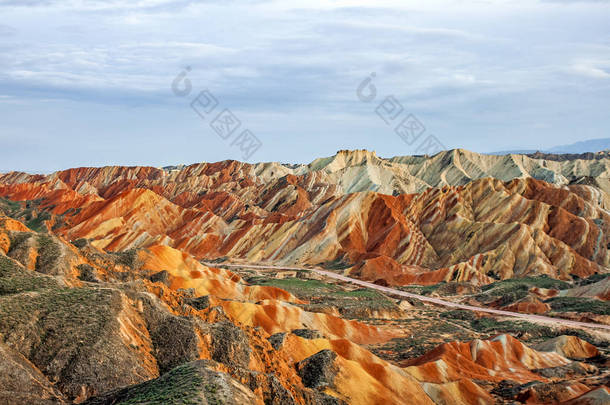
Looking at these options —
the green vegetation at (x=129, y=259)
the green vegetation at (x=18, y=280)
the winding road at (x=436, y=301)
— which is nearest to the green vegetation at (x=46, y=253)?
the green vegetation at (x=18, y=280)

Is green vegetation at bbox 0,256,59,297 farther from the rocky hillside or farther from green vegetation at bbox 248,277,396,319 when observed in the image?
green vegetation at bbox 248,277,396,319

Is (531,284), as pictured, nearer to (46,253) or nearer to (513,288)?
(513,288)

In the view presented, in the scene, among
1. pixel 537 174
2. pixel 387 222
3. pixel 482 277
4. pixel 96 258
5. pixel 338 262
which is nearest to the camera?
pixel 96 258

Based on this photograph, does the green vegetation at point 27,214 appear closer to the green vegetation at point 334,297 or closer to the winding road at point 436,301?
the winding road at point 436,301

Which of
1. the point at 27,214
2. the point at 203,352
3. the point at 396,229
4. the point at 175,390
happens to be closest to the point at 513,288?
the point at 396,229

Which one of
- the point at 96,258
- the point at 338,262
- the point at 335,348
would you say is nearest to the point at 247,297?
the point at 96,258

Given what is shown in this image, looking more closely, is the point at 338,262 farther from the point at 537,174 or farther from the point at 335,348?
the point at 537,174

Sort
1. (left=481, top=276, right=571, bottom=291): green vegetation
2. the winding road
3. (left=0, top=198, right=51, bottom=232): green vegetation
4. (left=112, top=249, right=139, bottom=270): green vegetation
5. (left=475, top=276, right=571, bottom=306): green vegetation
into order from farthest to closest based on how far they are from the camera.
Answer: (left=0, top=198, right=51, bottom=232): green vegetation
(left=481, top=276, right=571, bottom=291): green vegetation
(left=475, top=276, right=571, bottom=306): green vegetation
the winding road
(left=112, top=249, right=139, bottom=270): green vegetation

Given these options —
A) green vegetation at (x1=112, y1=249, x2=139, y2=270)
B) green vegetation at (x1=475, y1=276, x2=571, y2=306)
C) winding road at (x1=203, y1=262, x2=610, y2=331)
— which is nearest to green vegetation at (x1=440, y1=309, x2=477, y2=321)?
winding road at (x1=203, y1=262, x2=610, y2=331)
